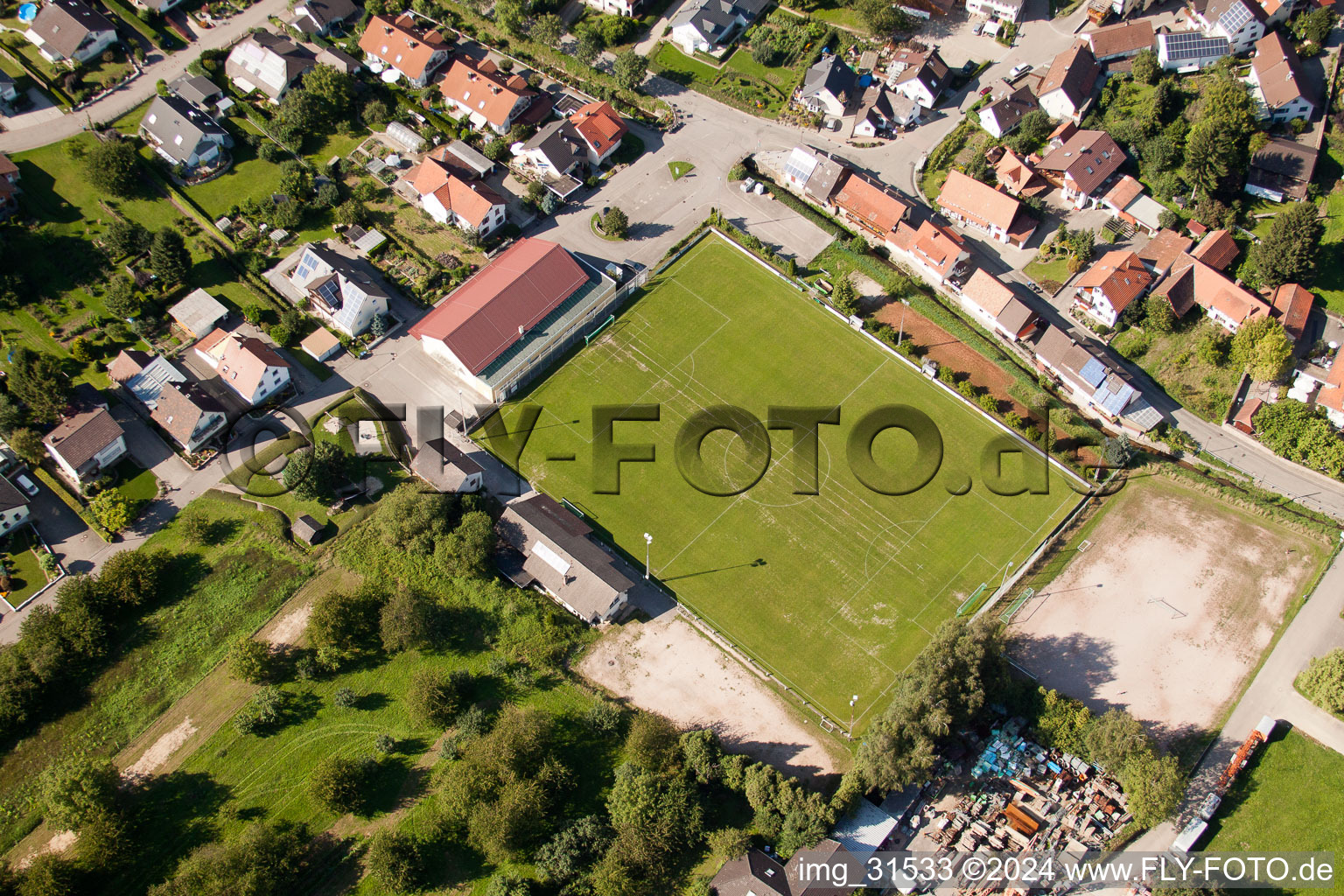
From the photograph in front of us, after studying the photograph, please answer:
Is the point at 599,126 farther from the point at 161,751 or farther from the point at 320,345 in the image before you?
the point at 161,751

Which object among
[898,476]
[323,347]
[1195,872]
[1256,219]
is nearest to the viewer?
[1195,872]

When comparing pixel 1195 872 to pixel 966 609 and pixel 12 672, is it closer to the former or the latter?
pixel 966 609

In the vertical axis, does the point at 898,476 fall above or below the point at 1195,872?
above

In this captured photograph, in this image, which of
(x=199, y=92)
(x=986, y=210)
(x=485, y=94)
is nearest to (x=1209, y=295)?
(x=986, y=210)

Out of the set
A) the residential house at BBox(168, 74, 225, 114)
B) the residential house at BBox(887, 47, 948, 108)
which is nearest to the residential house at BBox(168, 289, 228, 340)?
the residential house at BBox(168, 74, 225, 114)

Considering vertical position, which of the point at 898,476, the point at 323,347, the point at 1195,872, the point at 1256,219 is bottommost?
the point at 1195,872

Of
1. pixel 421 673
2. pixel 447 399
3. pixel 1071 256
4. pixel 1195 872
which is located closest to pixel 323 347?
pixel 447 399

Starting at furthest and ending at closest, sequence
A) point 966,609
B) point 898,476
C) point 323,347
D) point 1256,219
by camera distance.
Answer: point 1256,219 < point 323,347 < point 898,476 < point 966,609
